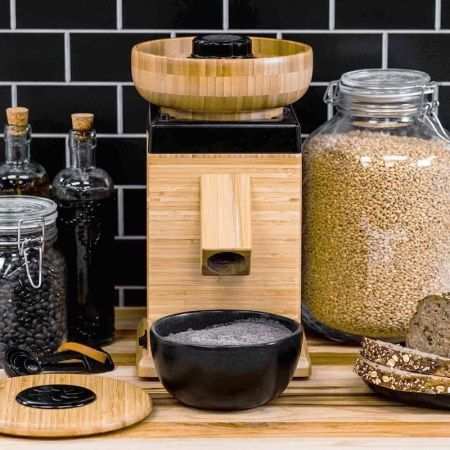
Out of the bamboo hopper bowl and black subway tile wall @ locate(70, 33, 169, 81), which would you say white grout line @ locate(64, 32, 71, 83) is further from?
the bamboo hopper bowl

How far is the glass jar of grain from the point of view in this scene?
5.68ft

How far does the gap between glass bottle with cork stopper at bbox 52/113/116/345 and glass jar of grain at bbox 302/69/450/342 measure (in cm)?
29

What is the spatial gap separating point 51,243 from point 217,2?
18.6 inches

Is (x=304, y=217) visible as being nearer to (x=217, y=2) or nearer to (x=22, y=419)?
(x=217, y=2)

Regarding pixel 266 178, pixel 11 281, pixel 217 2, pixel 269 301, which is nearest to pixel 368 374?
pixel 269 301

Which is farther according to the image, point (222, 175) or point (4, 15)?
point (4, 15)

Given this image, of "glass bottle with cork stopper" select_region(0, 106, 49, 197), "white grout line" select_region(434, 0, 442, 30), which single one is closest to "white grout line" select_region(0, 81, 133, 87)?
"glass bottle with cork stopper" select_region(0, 106, 49, 197)

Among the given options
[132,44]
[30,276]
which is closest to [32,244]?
[30,276]

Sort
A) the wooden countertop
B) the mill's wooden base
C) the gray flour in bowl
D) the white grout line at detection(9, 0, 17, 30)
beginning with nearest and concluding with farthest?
the wooden countertop
the gray flour in bowl
the mill's wooden base
the white grout line at detection(9, 0, 17, 30)

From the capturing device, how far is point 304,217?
182 centimetres

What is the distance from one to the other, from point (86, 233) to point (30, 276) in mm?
132

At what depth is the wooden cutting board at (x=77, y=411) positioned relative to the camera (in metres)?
1.48

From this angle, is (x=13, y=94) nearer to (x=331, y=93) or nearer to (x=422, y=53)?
(x=331, y=93)

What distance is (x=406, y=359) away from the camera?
1552 mm
